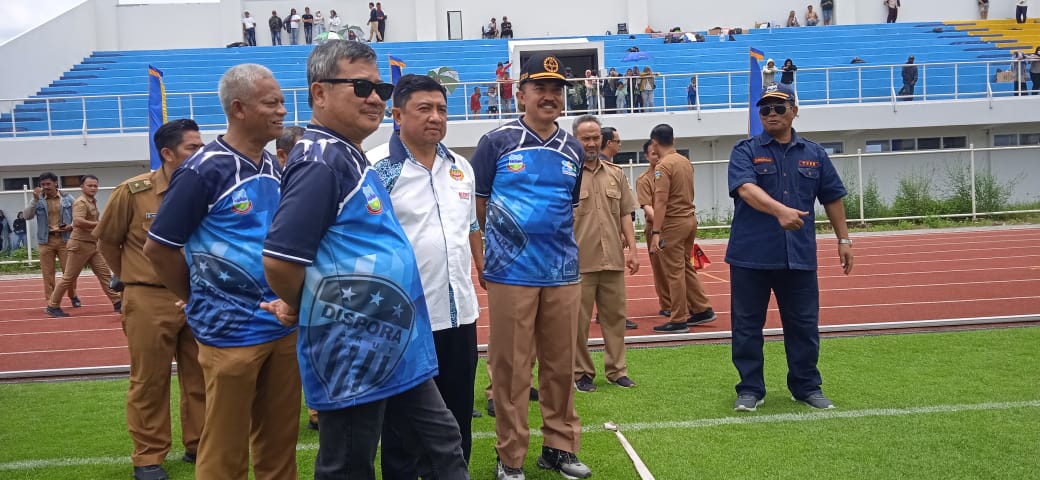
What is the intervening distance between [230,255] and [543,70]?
1.90 metres

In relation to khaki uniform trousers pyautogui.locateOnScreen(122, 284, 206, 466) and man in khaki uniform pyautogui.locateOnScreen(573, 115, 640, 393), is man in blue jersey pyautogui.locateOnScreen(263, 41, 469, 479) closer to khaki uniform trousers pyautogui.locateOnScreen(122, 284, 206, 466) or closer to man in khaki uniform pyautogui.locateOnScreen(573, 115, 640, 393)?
khaki uniform trousers pyautogui.locateOnScreen(122, 284, 206, 466)

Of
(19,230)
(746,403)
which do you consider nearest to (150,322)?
(746,403)

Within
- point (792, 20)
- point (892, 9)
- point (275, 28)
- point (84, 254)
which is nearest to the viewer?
point (84, 254)

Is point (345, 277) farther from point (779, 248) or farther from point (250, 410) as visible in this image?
point (779, 248)

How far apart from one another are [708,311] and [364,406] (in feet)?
23.4

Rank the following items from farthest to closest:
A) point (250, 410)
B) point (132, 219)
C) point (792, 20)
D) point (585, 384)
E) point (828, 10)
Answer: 1. point (828, 10)
2. point (792, 20)
3. point (585, 384)
4. point (132, 219)
5. point (250, 410)

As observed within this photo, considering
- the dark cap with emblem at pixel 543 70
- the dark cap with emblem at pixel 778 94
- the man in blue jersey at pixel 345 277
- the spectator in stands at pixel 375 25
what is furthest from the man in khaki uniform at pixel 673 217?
the spectator in stands at pixel 375 25

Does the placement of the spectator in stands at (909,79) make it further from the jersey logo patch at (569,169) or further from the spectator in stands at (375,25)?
the jersey logo patch at (569,169)

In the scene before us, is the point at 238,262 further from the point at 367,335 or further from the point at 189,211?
the point at 367,335

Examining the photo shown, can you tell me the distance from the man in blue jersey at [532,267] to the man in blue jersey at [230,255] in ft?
4.10

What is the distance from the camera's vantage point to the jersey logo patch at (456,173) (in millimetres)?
4125

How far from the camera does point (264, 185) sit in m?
3.69

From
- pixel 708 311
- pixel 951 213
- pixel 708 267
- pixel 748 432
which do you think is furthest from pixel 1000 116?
pixel 748 432

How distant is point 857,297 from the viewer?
36.6 feet
